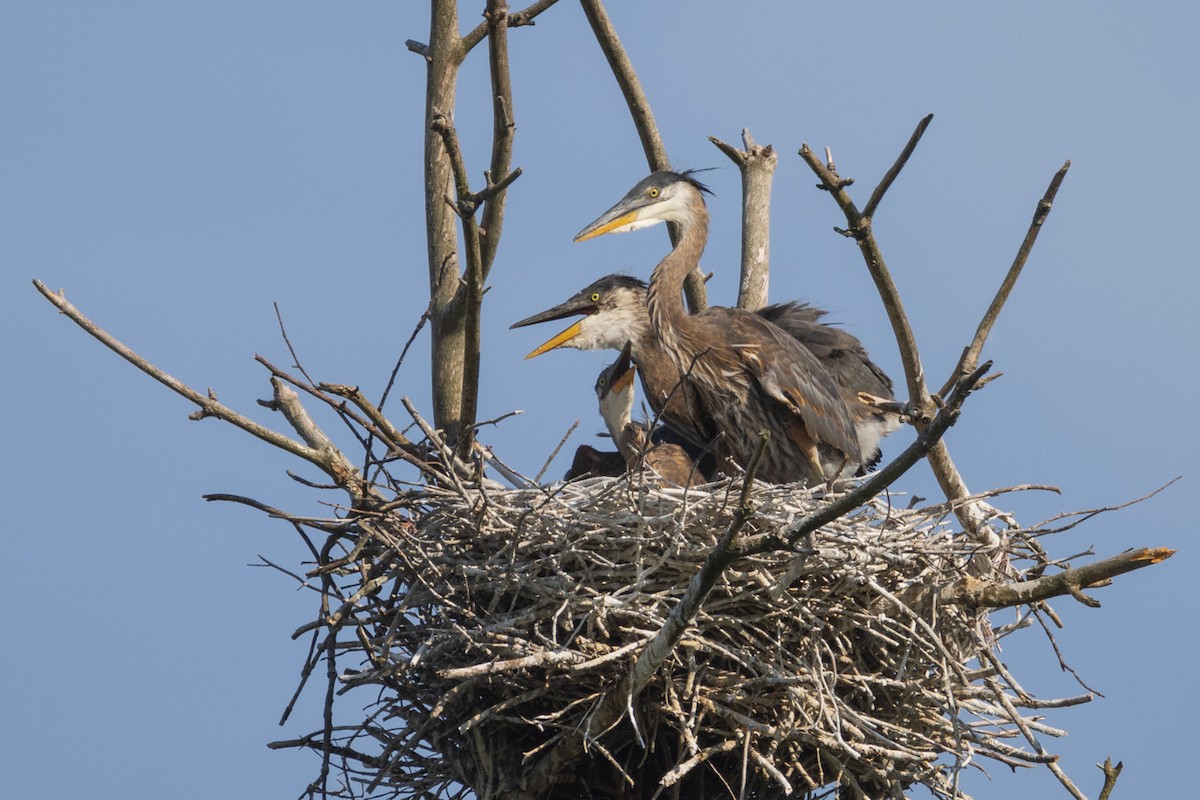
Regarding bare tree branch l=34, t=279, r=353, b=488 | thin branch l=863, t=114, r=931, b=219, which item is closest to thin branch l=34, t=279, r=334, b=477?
bare tree branch l=34, t=279, r=353, b=488

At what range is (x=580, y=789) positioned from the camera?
171 inches

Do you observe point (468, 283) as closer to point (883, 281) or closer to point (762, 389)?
point (883, 281)

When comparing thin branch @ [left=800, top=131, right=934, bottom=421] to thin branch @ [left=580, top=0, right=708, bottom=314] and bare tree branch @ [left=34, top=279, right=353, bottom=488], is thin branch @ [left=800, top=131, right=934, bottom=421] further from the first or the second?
thin branch @ [left=580, top=0, right=708, bottom=314]

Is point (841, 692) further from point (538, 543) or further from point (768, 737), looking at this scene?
point (538, 543)

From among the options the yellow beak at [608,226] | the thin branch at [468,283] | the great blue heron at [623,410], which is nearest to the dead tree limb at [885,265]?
the thin branch at [468,283]

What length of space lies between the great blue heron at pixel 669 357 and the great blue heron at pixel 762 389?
112 mm

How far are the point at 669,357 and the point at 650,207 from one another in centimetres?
70

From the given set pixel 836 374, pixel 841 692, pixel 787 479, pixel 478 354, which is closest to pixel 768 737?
pixel 841 692

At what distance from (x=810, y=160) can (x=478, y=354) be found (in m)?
1.41

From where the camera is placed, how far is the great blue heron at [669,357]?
19.2 feet

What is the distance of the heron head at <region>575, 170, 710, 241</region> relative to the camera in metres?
6.06

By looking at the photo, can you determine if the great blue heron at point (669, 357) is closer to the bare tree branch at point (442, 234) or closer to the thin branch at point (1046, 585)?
the bare tree branch at point (442, 234)

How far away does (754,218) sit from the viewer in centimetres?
647

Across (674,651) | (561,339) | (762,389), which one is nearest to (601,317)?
(561,339)
